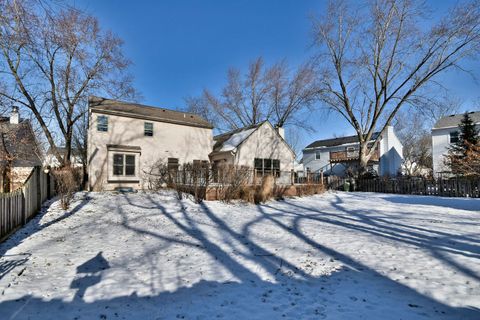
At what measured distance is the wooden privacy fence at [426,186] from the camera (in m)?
15.3

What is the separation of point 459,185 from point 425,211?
22.5ft

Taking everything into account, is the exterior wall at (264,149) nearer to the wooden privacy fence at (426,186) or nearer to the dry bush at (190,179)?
the dry bush at (190,179)

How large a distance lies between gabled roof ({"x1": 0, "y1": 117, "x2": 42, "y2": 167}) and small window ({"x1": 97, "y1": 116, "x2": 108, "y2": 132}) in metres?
3.87

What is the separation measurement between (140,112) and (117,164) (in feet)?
14.1

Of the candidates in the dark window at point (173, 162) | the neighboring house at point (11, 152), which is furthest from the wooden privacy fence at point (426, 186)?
A: the neighboring house at point (11, 152)

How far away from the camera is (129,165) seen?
18.1 m

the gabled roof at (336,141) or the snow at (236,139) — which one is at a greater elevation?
the gabled roof at (336,141)

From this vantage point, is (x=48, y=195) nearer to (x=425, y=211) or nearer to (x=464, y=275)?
(x=464, y=275)

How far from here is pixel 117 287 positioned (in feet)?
13.8

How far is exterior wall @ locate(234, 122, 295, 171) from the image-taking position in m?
20.0

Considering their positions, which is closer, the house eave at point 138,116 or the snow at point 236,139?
the house eave at point 138,116

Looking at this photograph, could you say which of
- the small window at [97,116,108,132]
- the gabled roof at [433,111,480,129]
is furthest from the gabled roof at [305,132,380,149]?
the small window at [97,116,108,132]

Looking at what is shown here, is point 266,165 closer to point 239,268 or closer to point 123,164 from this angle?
point 123,164

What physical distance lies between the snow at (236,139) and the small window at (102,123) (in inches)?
323
